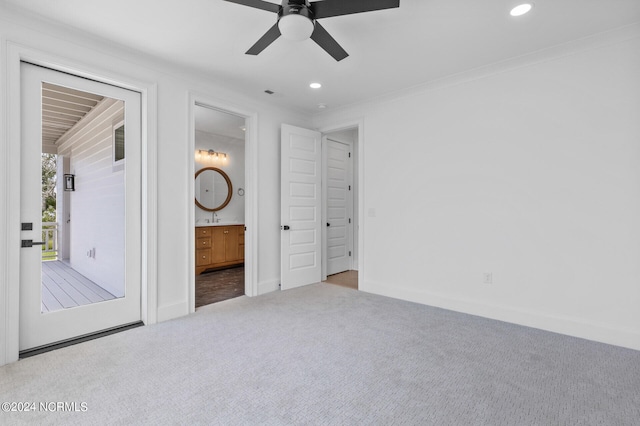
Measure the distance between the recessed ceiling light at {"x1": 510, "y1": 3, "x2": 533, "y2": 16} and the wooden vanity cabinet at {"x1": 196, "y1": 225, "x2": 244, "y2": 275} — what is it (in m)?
5.04

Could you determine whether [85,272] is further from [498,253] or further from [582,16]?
[582,16]

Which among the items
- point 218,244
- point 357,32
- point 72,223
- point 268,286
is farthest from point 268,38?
point 218,244

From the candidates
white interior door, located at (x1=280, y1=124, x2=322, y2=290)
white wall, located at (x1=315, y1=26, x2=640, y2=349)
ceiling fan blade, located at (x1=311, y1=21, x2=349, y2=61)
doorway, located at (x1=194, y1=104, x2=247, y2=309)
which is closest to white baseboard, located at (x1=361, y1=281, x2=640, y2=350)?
white wall, located at (x1=315, y1=26, x2=640, y2=349)

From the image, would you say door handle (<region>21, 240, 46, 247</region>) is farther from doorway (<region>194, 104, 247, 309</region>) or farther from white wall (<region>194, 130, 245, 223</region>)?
white wall (<region>194, 130, 245, 223</region>)

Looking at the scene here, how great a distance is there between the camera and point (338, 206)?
5527 mm

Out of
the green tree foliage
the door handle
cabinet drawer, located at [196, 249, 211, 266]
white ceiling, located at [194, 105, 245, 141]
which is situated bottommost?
cabinet drawer, located at [196, 249, 211, 266]

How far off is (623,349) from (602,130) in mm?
1864

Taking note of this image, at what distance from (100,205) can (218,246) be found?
274 cm

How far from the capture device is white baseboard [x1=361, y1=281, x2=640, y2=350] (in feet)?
8.70

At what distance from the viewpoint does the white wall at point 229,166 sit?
20.0ft

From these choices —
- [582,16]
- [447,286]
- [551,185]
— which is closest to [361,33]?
[582,16]

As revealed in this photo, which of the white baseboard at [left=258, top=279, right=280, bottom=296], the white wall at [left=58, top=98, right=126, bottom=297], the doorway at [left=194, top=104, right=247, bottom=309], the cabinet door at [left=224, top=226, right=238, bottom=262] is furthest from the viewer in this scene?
the cabinet door at [left=224, top=226, right=238, bottom=262]

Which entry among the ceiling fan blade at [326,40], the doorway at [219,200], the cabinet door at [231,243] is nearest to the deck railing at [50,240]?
the doorway at [219,200]

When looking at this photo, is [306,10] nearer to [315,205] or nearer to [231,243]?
[315,205]
